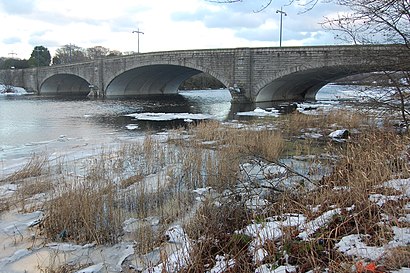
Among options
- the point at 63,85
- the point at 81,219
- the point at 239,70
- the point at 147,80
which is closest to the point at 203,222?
the point at 81,219

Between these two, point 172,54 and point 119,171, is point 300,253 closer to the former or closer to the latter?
point 119,171

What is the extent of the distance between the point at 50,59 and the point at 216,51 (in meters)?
75.9

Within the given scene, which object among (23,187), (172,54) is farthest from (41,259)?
(172,54)

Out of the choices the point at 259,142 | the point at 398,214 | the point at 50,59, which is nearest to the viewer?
the point at 398,214

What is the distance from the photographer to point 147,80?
158 feet

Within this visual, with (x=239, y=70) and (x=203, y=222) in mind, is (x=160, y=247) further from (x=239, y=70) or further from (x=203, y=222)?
(x=239, y=70)

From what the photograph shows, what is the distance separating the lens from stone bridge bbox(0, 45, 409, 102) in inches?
1002

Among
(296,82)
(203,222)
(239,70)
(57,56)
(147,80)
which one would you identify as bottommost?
(203,222)

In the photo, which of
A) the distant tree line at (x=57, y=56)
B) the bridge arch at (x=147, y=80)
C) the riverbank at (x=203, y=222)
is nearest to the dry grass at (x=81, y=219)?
the riverbank at (x=203, y=222)

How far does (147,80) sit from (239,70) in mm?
21074

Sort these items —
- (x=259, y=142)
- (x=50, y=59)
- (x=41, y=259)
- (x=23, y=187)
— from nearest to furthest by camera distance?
1. (x=41, y=259)
2. (x=23, y=187)
3. (x=259, y=142)
4. (x=50, y=59)

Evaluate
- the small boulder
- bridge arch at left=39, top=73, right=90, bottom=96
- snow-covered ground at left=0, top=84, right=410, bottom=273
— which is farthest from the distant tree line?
snow-covered ground at left=0, top=84, right=410, bottom=273

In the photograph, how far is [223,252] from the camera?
143 inches

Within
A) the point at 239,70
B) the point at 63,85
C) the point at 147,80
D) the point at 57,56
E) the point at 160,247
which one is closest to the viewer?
the point at 160,247
